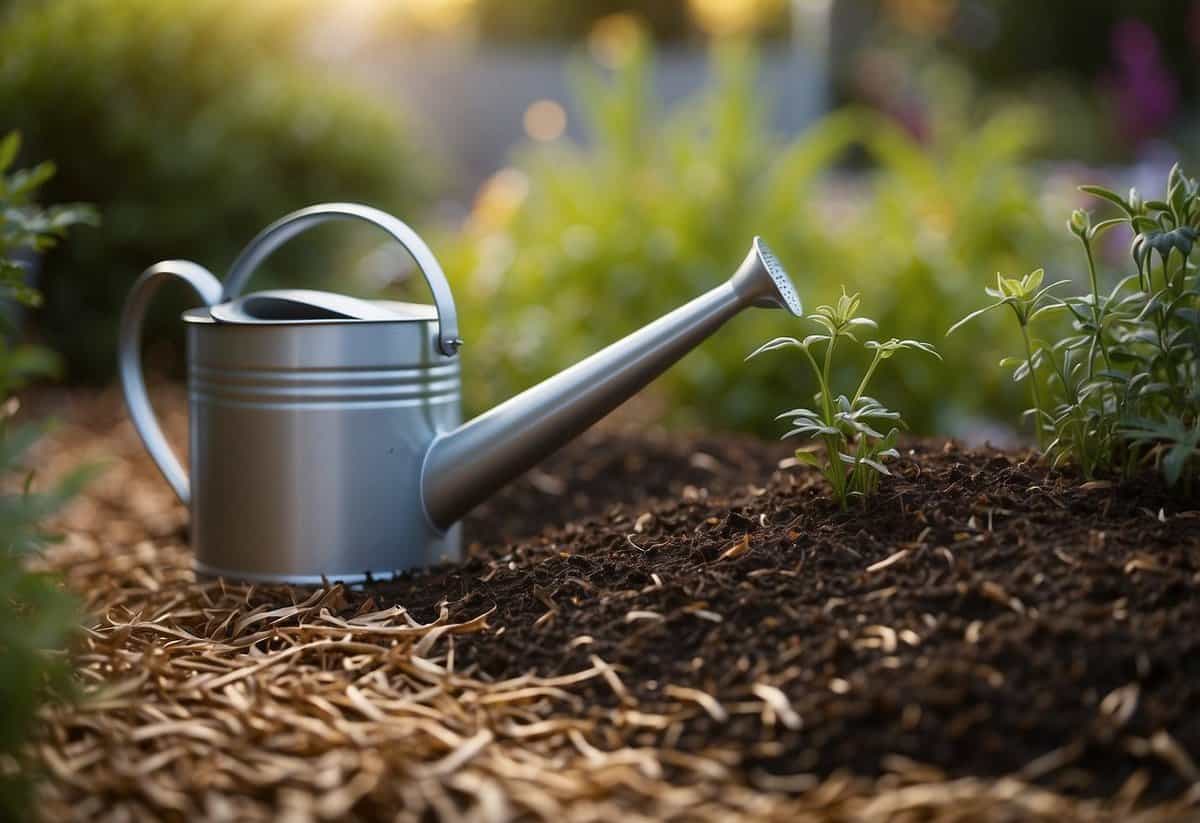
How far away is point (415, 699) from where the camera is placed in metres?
1.35

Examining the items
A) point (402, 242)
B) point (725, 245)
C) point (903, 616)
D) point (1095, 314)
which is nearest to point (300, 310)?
point (402, 242)

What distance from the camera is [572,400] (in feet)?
6.00

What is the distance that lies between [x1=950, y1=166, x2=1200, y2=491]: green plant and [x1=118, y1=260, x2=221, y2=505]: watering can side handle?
126cm

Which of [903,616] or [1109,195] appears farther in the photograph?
[1109,195]

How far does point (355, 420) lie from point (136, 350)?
23.1 inches

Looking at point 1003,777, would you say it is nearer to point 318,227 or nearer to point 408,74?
point 318,227

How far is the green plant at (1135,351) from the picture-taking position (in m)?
1.55

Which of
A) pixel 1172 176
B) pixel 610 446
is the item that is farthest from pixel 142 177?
pixel 1172 176

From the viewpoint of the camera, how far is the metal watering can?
183cm

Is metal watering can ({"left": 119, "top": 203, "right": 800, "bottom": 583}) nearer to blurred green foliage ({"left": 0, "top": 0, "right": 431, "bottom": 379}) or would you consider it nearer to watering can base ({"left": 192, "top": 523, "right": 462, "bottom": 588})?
watering can base ({"left": 192, "top": 523, "right": 462, "bottom": 588})

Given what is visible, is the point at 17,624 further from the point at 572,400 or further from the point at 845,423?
the point at 845,423

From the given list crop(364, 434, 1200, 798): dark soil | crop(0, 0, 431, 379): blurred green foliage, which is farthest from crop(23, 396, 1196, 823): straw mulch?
crop(0, 0, 431, 379): blurred green foliage

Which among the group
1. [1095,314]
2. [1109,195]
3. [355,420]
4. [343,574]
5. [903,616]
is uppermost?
[1109,195]

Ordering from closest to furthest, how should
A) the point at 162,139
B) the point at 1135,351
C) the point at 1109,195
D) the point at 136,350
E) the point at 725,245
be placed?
1. the point at 1109,195
2. the point at 1135,351
3. the point at 136,350
4. the point at 725,245
5. the point at 162,139
